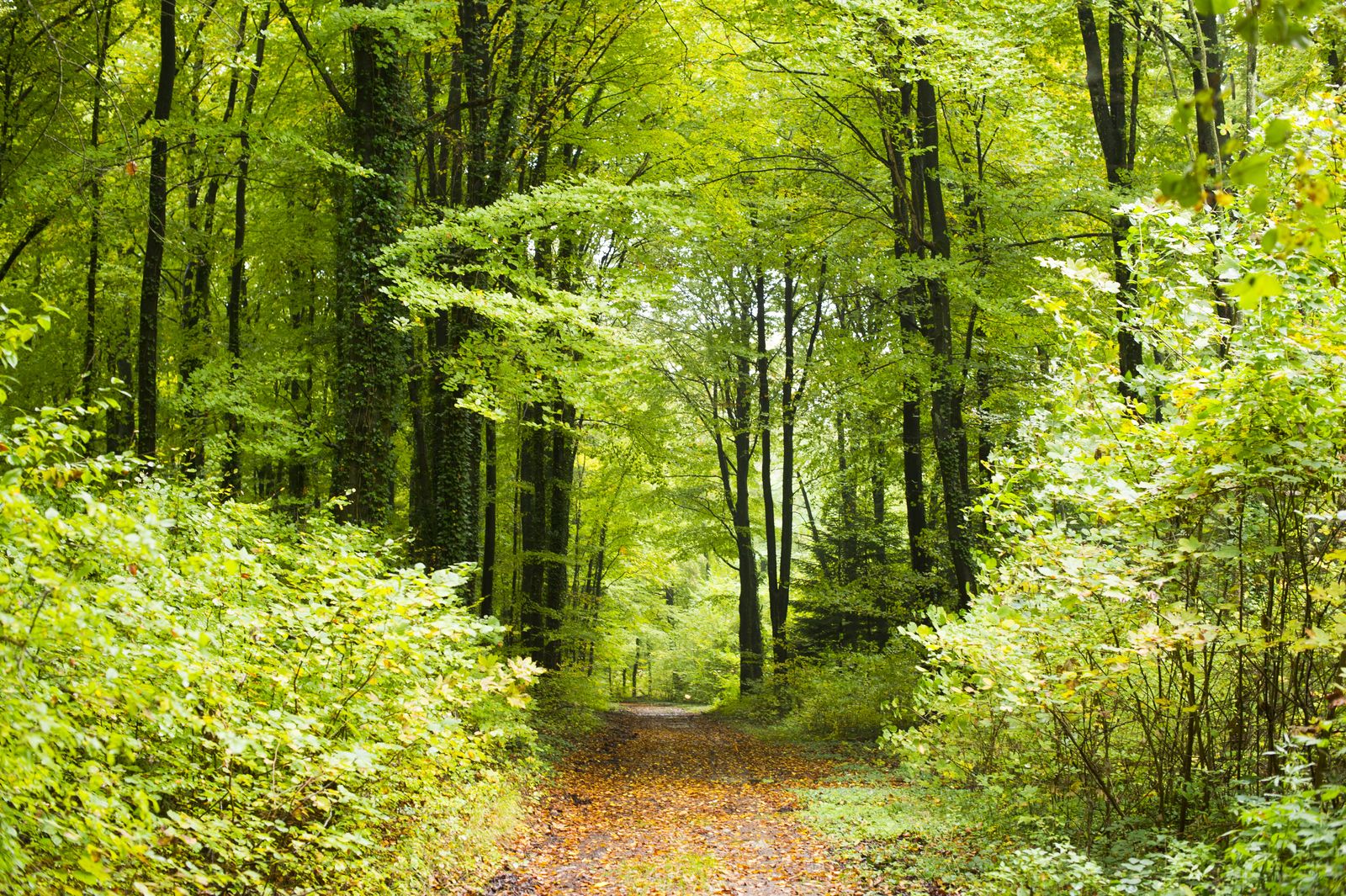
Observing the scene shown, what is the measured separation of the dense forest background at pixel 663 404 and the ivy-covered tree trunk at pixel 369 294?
52mm

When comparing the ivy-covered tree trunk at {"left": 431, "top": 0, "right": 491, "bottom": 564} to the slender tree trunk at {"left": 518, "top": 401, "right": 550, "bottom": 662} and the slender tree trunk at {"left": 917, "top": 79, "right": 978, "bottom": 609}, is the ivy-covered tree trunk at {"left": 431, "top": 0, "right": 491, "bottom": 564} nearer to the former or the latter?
the slender tree trunk at {"left": 518, "top": 401, "right": 550, "bottom": 662}

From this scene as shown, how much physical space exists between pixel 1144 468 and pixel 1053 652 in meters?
1.25

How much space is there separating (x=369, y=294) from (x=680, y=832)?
6.63 m

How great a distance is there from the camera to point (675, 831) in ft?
26.6

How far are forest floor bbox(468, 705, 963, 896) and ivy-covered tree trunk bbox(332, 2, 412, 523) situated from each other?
4.08 meters

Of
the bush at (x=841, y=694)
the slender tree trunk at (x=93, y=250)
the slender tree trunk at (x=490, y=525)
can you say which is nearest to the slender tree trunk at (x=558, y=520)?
the slender tree trunk at (x=490, y=525)

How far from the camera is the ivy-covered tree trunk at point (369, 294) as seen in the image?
30.0 ft

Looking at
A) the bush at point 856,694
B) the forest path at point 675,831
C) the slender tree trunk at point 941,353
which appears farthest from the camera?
the bush at point 856,694

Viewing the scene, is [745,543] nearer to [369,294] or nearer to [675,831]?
[675,831]

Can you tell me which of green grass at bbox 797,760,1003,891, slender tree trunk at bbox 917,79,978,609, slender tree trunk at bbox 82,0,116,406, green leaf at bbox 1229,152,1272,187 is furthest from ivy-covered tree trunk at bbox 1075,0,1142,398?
slender tree trunk at bbox 82,0,116,406

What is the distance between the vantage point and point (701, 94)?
12383 millimetres

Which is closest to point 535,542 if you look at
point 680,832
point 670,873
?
point 680,832

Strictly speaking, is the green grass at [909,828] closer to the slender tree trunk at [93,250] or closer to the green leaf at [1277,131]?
the green leaf at [1277,131]

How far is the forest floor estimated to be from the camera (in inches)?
245
